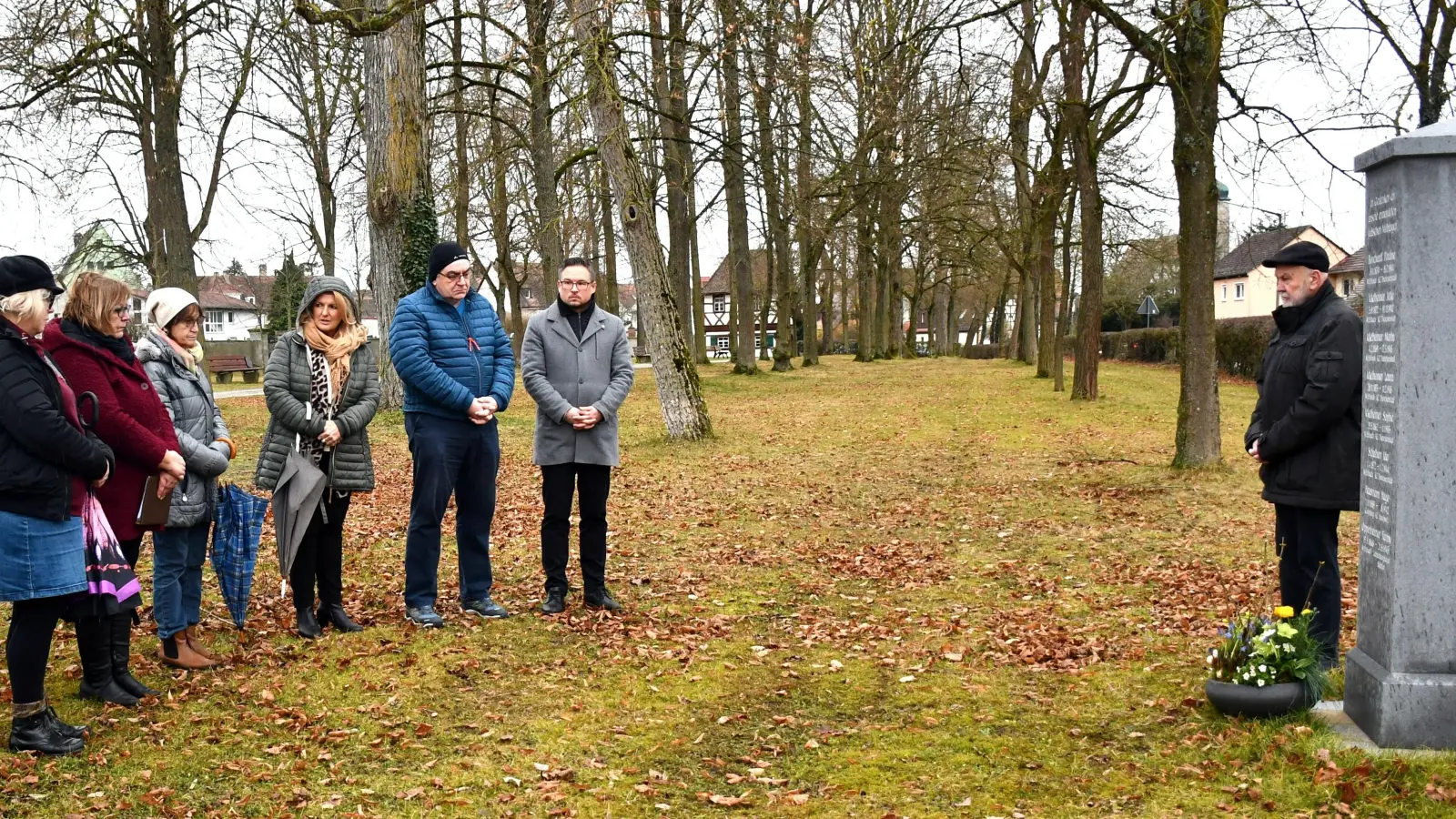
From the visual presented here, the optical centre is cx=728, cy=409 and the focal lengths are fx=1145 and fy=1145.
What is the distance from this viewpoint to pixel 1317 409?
503cm

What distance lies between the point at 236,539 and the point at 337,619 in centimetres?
74

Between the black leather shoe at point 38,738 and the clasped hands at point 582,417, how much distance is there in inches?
118

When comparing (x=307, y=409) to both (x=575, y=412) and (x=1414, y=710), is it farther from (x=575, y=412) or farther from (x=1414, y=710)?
(x=1414, y=710)

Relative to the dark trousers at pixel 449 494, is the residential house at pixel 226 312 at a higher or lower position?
higher

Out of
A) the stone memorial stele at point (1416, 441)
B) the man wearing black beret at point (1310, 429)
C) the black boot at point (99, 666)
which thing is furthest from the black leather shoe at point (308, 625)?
the stone memorial stele at point (1416, 441)

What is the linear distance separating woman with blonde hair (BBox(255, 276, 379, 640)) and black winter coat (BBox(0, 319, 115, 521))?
5.13ft

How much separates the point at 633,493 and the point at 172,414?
20.5 feet

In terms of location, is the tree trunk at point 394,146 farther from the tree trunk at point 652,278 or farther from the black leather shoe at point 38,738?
the black leather shoe at point 38,738

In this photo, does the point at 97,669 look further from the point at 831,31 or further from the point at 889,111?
the point at 831,31

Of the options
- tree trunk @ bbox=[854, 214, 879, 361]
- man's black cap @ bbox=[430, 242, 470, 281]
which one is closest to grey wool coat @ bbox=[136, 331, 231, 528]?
man's black cap @ bbox=[430, 242, 470, 281]

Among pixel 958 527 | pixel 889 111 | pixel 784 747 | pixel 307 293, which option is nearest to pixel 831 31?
pixel 889 111

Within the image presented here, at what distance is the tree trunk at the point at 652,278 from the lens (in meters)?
14.3

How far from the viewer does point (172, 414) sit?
562 centimetres

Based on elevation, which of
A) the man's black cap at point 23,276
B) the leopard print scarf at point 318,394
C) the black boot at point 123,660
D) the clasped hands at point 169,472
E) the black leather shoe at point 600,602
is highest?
the man's black cap at point 23,276
